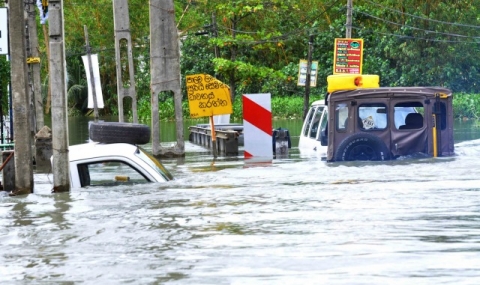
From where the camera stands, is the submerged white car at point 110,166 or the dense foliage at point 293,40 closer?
the submerged white car at point 110,166

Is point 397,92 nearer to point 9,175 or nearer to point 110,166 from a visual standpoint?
point 9,175

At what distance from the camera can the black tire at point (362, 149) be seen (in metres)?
20.1

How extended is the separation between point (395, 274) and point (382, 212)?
402cm

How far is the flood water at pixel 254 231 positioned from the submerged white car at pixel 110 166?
0.16m

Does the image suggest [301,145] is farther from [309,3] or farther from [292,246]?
[309,3]

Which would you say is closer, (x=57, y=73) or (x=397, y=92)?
(x=57, y=73)

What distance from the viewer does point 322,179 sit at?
1712cm

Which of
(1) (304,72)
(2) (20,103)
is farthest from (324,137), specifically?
(1) (304,72)

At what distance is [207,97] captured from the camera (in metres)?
25.6

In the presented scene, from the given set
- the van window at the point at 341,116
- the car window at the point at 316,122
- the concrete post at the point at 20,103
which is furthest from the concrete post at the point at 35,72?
the concrete post at the point at 20,103

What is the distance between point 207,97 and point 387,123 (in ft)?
20.8

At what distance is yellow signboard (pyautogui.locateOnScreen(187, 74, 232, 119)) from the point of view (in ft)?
83.4

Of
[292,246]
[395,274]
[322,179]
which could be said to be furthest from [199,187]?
[395,274]

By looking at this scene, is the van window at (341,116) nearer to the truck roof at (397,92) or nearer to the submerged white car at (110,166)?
the truck roof at (397,92)
